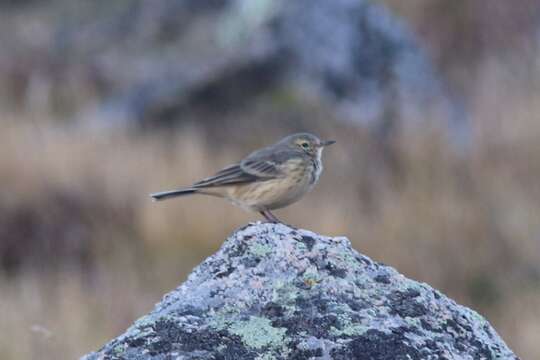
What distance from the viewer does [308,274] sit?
129 inches

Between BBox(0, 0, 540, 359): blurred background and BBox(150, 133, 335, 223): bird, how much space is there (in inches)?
75.7

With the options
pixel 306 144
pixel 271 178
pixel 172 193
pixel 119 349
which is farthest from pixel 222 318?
pixel 306 144

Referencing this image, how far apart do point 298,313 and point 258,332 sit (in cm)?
15

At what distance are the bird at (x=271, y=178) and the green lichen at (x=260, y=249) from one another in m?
2.52

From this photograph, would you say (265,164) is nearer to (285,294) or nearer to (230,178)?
(230,178)

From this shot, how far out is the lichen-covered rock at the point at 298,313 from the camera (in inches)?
119

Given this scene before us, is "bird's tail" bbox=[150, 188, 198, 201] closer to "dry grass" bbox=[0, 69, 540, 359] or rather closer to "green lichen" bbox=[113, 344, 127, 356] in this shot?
"dry grass" bbox=[0, 69, 540, 359]

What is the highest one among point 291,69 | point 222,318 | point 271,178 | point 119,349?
point 291,69

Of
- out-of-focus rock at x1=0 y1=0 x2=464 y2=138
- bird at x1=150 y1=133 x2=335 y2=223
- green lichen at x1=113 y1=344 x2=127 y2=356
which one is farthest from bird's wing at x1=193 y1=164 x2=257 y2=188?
out-of-focus rock at x1=0 y1=0 x2=464 y2=138

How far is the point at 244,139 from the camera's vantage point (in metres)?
13.3

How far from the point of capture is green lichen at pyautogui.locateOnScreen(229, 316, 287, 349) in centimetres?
303

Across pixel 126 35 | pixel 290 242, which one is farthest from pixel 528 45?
pixel 290 242

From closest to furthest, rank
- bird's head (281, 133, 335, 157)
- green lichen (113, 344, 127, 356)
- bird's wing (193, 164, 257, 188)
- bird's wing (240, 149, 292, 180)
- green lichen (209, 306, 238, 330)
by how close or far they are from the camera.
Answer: green lichen (113, 344, 127, 356)
green lichen (209, 306, 238, 330)
bird's wing (240, 149, 292, 180)
bird's wing (193, 164, 257, 188)
bird's head (281, 133, 335, 157)

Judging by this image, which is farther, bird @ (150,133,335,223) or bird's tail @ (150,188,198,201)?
bird's tail @ (150,188,198,201)
